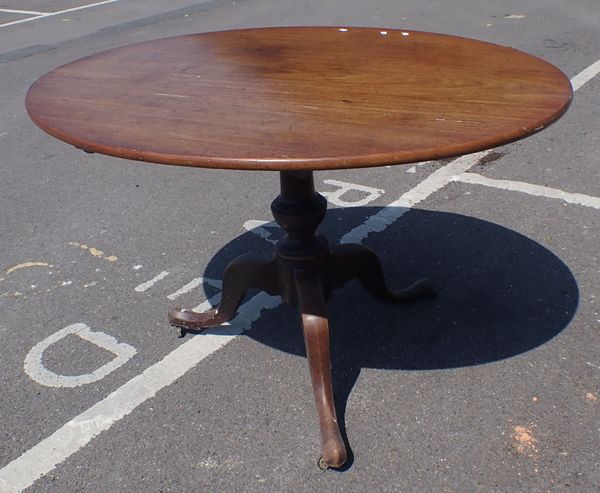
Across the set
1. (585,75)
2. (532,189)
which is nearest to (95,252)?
(532,189)

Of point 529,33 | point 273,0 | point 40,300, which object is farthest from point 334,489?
point 273,0

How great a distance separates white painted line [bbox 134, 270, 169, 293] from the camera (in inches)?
121

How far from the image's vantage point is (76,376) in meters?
2.56

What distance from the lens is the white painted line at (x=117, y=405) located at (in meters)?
2.15

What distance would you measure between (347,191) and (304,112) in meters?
2.04

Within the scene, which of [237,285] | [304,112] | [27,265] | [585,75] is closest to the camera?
[304,112]

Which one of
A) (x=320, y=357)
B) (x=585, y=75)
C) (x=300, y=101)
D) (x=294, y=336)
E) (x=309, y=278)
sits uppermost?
(x=300, y=101)

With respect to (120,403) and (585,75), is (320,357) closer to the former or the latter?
(120,403)

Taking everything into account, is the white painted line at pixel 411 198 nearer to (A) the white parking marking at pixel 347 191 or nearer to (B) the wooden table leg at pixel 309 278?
(A) the white parking marking at pixel 347 191

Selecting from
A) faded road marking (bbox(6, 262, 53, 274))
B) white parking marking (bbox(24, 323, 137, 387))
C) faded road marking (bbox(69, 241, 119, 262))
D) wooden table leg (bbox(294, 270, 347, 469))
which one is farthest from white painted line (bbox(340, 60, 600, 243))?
faded road marking (bbox(6, 262, 53, 274))

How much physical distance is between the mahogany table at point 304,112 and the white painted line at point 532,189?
1262mm

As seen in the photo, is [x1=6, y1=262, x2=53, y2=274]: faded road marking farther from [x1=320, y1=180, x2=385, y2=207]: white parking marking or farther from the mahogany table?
[x1=320, y1=180, x2=385, y2=207]: white parking marking

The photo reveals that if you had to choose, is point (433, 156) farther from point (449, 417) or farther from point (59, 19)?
point (59, 19)

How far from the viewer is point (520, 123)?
179cm
